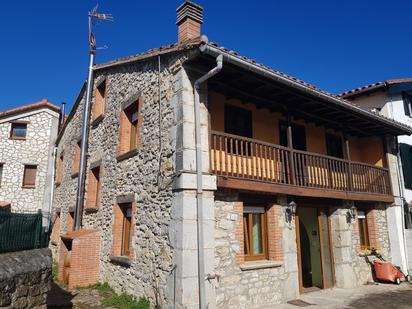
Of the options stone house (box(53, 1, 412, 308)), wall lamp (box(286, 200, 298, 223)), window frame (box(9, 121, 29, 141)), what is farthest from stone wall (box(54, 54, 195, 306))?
window frame (box(9, 121, 29, 141))

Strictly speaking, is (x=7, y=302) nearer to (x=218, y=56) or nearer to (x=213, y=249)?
(x=213, y=249)

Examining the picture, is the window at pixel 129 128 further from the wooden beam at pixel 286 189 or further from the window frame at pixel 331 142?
the window frame at pixel 331 142

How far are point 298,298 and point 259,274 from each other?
1475 millimetres

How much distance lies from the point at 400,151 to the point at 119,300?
11.2 metres

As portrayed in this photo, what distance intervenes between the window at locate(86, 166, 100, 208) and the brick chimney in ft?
19.5

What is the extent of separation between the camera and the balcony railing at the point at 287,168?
282 inches

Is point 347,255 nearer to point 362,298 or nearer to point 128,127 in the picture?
point 362,298

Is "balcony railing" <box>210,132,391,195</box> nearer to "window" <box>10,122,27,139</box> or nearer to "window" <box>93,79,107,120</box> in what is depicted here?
"window" <box>93,79,107,120</box>

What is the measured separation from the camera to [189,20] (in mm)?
7164

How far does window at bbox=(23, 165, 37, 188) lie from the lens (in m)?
17.8

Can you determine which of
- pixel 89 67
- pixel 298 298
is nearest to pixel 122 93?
pixel 89 67

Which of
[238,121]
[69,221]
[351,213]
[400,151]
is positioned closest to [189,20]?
[238,121]

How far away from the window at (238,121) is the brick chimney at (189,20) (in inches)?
81.0

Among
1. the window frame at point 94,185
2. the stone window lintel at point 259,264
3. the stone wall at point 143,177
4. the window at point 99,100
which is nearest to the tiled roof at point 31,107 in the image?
the window at point 99,100
